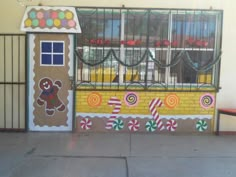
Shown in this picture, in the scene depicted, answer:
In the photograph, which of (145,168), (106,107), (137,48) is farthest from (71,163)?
(137,48)

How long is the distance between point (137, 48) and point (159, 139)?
1.98m

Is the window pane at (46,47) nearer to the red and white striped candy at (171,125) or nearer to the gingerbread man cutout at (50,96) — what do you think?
the gingerbread man cutout at (50,96)

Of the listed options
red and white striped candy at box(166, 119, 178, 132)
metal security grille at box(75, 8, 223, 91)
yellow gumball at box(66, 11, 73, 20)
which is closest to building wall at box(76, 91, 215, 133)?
red and white striped candy at box(166, 119, 178, 132)

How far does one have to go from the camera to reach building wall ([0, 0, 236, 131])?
7.79 metres

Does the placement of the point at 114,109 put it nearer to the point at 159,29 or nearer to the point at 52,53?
the point at 52,53

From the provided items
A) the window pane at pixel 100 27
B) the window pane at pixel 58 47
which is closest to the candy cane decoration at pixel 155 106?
the window pane at pixel 100 27

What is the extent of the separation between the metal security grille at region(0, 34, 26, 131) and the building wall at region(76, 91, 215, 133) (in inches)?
48.9

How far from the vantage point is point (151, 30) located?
7902 mm

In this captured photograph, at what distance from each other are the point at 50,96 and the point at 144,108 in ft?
6.67

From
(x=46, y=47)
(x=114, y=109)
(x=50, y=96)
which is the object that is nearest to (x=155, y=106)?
(x=114, y=109)

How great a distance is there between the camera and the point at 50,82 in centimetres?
790

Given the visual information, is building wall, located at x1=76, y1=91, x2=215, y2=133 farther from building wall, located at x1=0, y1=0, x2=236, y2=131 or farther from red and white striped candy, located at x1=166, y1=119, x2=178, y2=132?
building wall, located at x1=0, y1=0, x2=236, y2=131

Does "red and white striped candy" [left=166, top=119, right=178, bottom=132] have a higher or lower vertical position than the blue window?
lower

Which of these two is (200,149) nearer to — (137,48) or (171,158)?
(171,158)
